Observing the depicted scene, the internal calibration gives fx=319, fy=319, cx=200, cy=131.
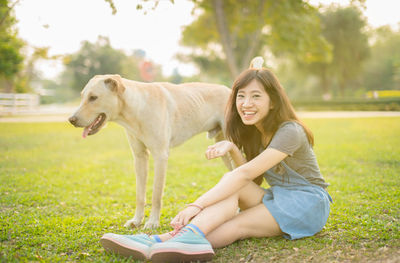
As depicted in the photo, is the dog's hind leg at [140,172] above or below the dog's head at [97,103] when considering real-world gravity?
below

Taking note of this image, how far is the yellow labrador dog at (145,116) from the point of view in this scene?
11.6 ft

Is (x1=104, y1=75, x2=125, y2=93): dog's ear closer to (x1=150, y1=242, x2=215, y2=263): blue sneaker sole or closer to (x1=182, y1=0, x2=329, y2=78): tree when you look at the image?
(x1=150, y1=242, x2=215, y2=263): blue sneaker sole

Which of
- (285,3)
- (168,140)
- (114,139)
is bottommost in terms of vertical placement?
(114,139)

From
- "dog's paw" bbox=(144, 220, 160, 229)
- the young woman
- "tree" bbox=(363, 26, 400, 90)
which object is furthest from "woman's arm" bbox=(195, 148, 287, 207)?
"tree" bbox=(363, 26, 400, 90)

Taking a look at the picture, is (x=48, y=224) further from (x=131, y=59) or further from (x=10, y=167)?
(x=131, y=59)

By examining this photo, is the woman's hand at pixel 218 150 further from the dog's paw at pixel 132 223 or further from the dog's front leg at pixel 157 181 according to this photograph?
the dog's paw at pixel 132 223

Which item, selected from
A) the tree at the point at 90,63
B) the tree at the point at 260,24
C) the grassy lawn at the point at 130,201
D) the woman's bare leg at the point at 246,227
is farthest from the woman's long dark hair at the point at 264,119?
the tree at the point at 90,63

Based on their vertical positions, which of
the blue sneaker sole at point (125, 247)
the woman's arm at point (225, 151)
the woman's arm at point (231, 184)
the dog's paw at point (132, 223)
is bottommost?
the dog's paw at point (132, 223)

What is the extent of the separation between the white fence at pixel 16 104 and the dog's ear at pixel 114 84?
2548 centimetres

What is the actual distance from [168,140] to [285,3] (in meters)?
15.7

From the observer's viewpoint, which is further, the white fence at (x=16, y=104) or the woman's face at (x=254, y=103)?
the white fence at (x=16, y=104)

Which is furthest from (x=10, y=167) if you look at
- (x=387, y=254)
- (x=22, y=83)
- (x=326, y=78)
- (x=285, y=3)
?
(x=326, y=78)

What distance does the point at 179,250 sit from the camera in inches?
95.2

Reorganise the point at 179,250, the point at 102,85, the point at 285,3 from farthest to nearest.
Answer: the point at 285,3
the point at 102,85
the point at 179,250
